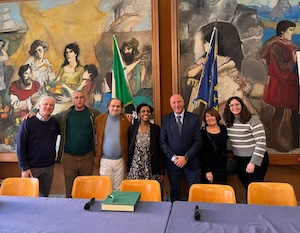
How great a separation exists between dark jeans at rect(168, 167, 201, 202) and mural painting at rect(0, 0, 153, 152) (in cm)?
100

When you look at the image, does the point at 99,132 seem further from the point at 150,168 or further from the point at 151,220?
the point at 151,220

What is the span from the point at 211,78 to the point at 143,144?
1.26 metres

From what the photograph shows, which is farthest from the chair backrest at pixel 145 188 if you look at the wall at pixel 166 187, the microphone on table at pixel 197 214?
the wall at pixel 166 187

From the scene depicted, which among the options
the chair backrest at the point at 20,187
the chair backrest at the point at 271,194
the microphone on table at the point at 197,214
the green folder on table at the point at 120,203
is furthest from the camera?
the chair backrest at the point at 20,187

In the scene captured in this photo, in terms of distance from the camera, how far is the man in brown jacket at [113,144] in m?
3.20

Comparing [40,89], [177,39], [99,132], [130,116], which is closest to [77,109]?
[99,132]

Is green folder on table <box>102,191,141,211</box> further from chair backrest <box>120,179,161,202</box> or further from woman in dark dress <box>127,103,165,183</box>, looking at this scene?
woman in dark dress <box>127,103,165,183</box>

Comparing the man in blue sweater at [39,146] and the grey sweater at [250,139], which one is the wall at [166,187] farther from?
the man in blue sweater at [39,146]

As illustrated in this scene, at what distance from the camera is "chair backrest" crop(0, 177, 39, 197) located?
2446 mm

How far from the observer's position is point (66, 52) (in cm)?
395

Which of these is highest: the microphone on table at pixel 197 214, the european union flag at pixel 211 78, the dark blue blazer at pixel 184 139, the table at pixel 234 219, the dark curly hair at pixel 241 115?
the european union flag at pixel 211 78

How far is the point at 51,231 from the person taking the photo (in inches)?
61.7

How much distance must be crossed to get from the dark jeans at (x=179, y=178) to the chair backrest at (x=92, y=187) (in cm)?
105

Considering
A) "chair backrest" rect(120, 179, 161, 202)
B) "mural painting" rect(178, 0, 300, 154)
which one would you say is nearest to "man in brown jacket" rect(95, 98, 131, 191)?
"chair backrest" rect(120, 179, 161, 202)
